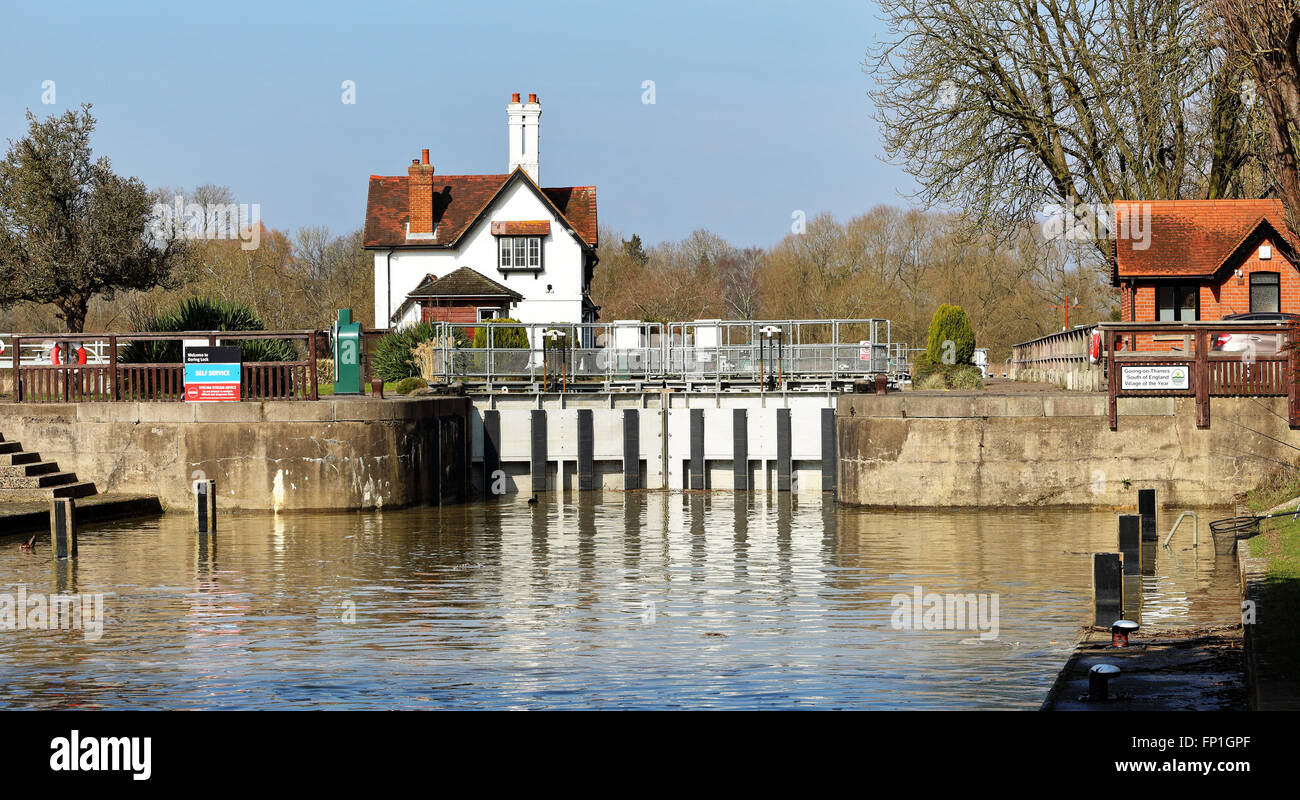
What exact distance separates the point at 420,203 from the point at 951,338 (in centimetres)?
2653

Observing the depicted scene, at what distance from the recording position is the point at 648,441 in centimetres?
3616

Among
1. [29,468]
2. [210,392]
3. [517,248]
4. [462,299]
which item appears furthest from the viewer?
[517,248]

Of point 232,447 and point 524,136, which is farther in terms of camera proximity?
point 524,136

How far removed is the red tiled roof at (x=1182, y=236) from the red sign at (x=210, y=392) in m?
23.5

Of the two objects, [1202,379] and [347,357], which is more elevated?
[347,357]

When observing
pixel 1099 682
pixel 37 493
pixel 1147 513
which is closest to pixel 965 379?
pixel 1147 513

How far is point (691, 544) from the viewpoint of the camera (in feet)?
82.4

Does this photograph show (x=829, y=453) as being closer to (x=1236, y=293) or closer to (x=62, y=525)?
(x=1236, y=293)

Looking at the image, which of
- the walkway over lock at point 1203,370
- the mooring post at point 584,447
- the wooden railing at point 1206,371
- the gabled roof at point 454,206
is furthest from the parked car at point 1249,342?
the gabled roof at point 454,206

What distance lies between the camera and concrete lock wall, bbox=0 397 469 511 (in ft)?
93.4

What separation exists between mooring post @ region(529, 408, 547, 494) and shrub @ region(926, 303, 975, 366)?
13.6 meters

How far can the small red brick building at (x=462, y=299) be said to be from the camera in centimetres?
5581

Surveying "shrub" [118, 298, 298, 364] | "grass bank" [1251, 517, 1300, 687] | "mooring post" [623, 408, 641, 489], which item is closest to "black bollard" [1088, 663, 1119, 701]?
"grass bank" [1251, 517, 1300, 687]
